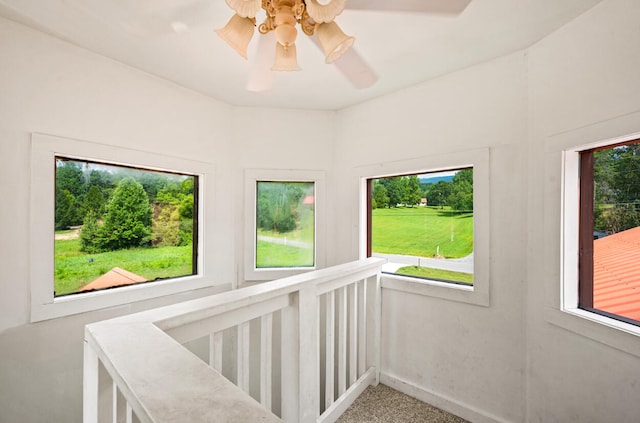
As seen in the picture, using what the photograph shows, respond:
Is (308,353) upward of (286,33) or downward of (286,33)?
downward

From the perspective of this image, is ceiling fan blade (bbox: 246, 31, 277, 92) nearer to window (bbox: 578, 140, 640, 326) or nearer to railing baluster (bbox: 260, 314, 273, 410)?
railing baluster (bbox: 260, 314, 273, 410)

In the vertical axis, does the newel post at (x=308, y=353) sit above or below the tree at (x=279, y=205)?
below

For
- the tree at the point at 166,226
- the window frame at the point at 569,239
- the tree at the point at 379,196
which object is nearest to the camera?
the window frame at the point at 569,239

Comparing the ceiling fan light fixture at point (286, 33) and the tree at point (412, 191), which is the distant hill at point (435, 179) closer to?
the tree at point (412, 191)

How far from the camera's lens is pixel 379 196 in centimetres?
265

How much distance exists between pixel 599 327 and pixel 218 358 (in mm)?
1818

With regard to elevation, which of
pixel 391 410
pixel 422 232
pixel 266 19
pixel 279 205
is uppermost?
pixel 266 19

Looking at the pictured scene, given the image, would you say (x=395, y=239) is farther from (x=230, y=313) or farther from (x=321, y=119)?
(x=230, y=313)

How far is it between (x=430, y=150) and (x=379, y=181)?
0.58 m

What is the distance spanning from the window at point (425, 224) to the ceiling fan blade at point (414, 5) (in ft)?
3.57

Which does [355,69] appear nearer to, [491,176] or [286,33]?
[286,33]

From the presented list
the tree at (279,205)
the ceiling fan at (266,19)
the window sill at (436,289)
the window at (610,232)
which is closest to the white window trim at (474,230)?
the window sill at (436,289)

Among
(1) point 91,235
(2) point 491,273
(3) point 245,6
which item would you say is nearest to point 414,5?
(3) point 245,6

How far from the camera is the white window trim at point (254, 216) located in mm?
2742
